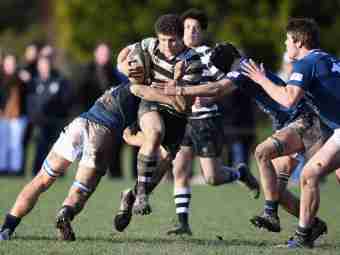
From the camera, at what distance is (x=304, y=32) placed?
948 cm

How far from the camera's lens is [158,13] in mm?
29328

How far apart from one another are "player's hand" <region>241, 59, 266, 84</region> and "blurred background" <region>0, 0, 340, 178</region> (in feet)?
10.2

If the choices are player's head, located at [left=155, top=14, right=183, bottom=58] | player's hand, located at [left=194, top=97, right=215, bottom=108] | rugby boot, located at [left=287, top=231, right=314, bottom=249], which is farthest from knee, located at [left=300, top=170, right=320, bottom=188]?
player's hand, located at [left=194, top=97, right=215, bottom=108]

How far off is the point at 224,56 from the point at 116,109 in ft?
4.12

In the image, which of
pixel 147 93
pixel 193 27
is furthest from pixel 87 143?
pixel 193 27

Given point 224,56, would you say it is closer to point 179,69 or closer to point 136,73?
point 179,69

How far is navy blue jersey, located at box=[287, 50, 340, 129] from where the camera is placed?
9.27 m

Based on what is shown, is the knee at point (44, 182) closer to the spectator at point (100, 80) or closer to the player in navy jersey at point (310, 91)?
the player in navy jersey at point (310, 91)

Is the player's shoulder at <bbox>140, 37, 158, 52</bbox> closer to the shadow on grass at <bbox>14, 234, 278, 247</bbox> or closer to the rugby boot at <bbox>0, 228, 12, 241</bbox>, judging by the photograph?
the shadow on grass at <bbox>14, 234, 278, 247</bbox>

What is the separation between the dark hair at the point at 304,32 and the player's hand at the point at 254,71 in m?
0.39

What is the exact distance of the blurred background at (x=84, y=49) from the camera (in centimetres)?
1872

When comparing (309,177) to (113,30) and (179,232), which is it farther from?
(113,30)

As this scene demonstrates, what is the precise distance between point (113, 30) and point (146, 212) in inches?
806

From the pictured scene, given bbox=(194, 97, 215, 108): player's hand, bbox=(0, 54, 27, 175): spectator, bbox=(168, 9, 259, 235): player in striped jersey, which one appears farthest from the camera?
bbox=(0, 54, 27, 175): spectator
